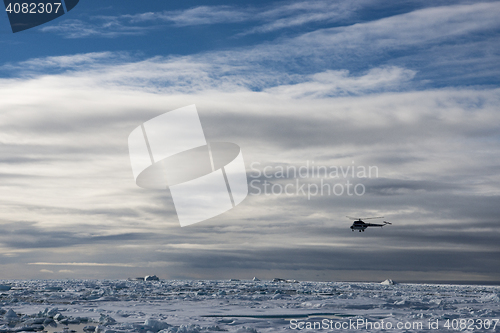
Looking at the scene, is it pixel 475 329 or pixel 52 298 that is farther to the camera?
pixel 52 298

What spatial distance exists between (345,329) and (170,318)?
25.5ft

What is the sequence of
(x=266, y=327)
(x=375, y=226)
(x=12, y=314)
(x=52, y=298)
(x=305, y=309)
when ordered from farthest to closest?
(x=375, y=226), (x=52, y=298), (x=305, y=309), (x=12, y=314), (x=266, y=327)

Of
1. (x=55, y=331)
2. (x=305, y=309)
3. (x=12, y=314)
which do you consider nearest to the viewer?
(x=55, y=331)

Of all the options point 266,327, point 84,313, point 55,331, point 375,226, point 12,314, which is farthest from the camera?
point 375,226

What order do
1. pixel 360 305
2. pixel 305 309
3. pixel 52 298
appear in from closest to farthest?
pixel 305 309 → pixel 360 305 → pixel 52 298

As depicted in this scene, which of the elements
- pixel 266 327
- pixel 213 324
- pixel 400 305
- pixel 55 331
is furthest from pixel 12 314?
pixel 400 305

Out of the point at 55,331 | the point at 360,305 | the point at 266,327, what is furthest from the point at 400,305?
the point at 55,331

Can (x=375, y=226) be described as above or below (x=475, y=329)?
above

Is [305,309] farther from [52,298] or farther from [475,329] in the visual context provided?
[52,298]

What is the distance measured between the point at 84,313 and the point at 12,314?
11.3ft

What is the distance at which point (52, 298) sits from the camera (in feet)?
107

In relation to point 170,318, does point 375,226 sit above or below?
above

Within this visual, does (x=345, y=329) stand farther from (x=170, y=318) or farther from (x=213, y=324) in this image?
(x=170, y=318)

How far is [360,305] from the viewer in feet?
87.6
